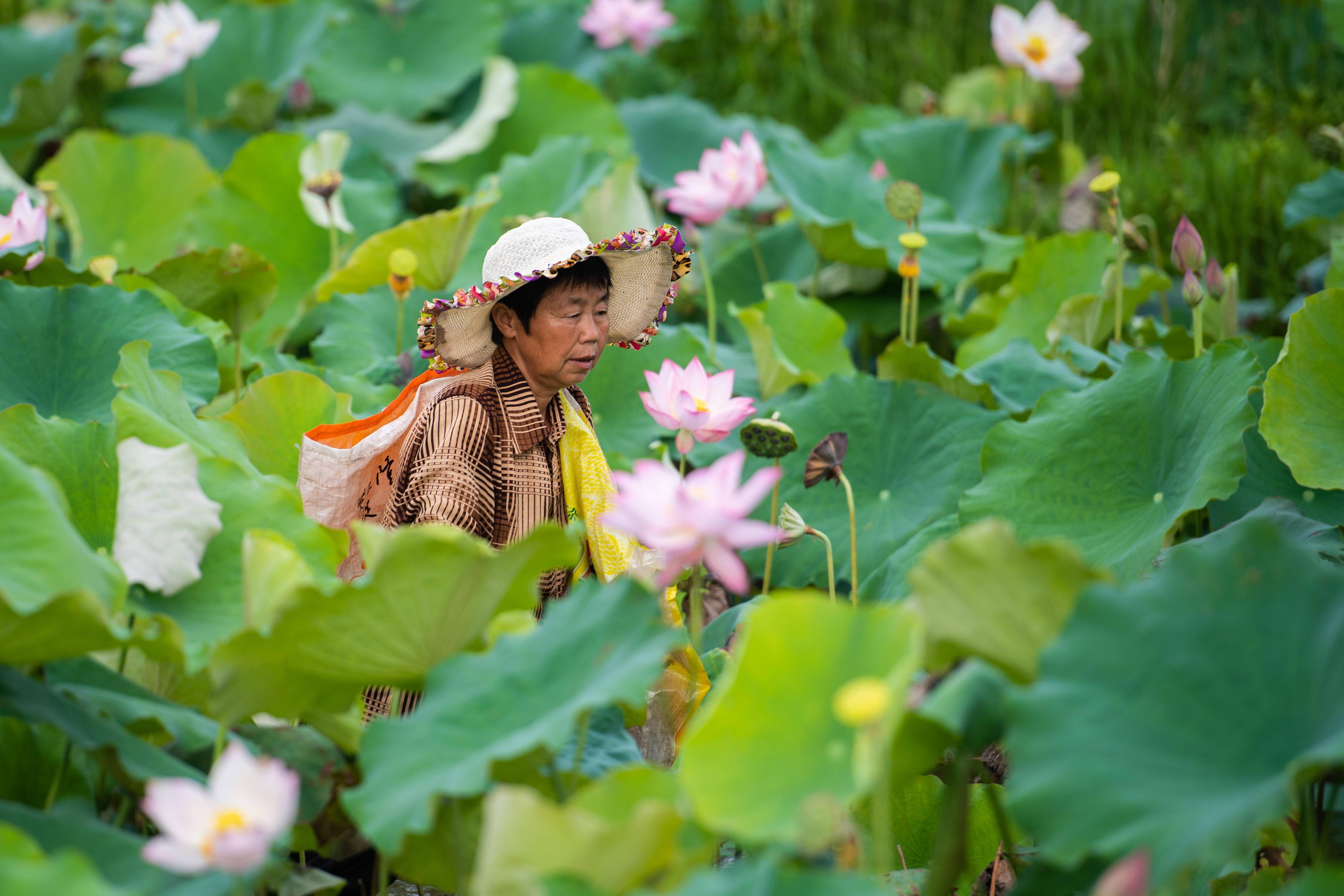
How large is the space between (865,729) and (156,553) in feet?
2.85

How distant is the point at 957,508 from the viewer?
7.45 ft

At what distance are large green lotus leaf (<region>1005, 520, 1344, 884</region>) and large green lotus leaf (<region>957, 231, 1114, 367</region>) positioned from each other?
179 centimetres

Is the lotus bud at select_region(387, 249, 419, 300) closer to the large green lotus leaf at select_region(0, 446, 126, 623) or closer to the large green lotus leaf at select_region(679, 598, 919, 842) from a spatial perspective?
the large green lotus leaf at select_region(0, 446, 126, 623)

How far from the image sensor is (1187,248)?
231 centimetres

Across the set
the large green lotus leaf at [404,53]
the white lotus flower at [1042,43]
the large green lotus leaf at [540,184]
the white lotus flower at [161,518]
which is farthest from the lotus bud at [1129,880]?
the large green lotus leaf at [404,53]

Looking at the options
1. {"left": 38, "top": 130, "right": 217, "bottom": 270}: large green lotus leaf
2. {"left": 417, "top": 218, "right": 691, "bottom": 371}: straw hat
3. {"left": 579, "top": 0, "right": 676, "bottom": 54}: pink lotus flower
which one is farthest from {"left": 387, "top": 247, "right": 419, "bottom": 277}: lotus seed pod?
{"left": 579, "top": 0, "right": 676, "bottom": 54}: pink lotus flower

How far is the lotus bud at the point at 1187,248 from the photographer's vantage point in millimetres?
2301

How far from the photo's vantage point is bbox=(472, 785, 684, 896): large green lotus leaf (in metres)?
1.04

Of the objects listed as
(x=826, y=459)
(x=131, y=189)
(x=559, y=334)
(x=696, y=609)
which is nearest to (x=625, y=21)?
(x=131, y=189)

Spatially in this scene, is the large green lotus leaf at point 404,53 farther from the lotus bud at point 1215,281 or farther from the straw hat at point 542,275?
the lotus bud at point 1215,281

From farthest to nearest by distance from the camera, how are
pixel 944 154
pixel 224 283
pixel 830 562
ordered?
pixel 944 154, pixel 224 283, pixel 830 562

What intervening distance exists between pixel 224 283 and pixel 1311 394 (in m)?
2.05

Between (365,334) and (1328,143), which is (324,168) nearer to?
(365,334)

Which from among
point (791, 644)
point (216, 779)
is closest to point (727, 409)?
point (791, 644)
